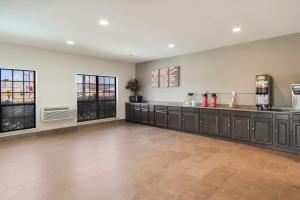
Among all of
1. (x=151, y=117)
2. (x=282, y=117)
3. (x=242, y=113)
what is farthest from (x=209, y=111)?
(x=151, y=117)

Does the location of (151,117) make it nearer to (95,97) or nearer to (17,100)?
(95,97)

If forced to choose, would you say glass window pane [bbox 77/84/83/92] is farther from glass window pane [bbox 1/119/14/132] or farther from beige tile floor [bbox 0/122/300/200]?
beige tile floor [bbox 0/122/300/200]

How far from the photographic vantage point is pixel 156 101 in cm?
767

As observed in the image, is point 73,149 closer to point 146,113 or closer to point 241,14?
point 146,113

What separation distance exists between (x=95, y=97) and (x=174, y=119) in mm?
3350

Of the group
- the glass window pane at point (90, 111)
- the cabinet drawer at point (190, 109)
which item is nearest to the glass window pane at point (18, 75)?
the glass window pane at point (90, 111)

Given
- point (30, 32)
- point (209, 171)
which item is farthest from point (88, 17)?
point (209, 171)

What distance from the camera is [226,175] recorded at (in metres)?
2.92

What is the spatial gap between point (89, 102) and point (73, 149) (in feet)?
10.6

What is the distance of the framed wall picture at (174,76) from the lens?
6824mm

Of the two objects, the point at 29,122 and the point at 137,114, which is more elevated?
the point at 137,114

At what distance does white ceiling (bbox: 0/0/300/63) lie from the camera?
2.91m

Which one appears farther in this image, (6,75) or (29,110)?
(29,110)

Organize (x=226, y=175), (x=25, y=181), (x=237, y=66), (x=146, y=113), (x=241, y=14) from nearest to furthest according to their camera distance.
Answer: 1. (x=25, y=181)
2. (x=226, y=175)
3. (x=241, y=14)
4. (x=237, y=66)
5. (x=146, y=113)
